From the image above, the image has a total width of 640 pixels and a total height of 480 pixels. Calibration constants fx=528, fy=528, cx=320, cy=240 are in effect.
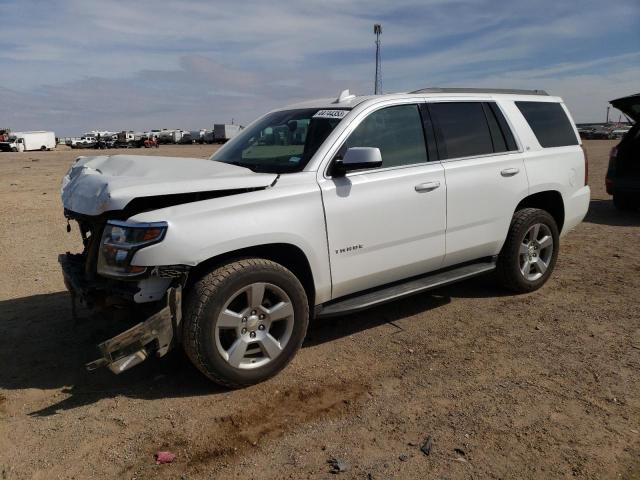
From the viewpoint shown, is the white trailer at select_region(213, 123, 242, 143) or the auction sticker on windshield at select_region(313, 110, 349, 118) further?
the white trailer at select_region(213, 123, 242, 143)

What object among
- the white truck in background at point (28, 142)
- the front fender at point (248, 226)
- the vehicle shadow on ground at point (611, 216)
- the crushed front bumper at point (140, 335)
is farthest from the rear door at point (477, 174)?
the white truck in background at point (28, 142)

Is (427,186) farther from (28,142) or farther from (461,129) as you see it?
(28,142)

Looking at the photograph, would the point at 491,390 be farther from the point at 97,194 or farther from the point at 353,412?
the point at 97,194

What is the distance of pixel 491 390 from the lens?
3.41 meters

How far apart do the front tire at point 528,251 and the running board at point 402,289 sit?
0.74 feet

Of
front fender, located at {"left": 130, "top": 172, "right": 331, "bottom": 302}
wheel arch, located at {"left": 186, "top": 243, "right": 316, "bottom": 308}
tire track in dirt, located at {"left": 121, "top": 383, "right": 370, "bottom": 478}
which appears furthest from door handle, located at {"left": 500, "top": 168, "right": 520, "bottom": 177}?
tire track in dirt, located at {"left": 121, "top": 383, "right": 370, "bottom": 478}

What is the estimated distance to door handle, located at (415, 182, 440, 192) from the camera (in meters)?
4.14

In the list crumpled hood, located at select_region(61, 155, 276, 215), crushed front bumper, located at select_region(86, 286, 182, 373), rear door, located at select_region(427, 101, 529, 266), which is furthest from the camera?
rear door, located at select_region(427, 101, 529, 266)

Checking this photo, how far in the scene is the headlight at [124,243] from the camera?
10.1ft

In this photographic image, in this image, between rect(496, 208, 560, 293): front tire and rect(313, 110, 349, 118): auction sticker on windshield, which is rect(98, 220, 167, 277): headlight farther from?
rect(496, 208, 560, 293): front tire

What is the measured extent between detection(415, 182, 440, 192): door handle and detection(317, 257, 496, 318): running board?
768 mm

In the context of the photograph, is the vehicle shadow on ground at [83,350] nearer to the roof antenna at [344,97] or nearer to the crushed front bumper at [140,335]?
the crushed front bumper at [140,335]

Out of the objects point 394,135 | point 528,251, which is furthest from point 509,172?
point 394,135

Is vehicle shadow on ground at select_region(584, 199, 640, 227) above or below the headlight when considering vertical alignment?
below
